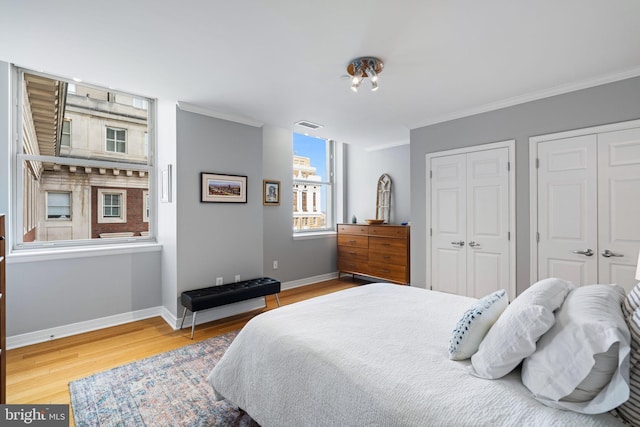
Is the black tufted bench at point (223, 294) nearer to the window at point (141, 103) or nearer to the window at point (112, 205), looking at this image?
the window at point (112, 205)

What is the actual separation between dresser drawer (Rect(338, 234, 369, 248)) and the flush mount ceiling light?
303cm

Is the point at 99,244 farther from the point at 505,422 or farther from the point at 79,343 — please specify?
the point at 505,422

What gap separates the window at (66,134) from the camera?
317 cm

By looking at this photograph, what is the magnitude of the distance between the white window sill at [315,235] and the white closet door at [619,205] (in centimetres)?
367

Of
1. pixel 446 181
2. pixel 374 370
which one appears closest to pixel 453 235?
pixel 446 181

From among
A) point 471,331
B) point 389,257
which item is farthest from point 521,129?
point 471,331

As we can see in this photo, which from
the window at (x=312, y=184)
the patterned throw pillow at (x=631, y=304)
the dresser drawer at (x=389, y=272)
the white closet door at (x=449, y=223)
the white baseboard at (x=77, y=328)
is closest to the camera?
the patterned throw pillow at (x=631, y=304)

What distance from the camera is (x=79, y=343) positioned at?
113 inches

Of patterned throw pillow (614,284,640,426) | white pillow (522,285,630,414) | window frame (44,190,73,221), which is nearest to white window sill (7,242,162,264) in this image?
window frame (44,190,73,221)

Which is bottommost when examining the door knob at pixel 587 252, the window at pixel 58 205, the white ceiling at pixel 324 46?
the door knob at pixel 587 252

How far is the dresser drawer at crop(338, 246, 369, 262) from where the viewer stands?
5.09m

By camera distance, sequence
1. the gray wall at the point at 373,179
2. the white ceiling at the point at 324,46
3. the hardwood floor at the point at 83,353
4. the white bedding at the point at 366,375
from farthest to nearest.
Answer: the gray wall at the point at 373,179 < the hardwood floor at the point at 83,353 < the white ceiling at the point at 324,46 < the white bedding at the point at 366,375

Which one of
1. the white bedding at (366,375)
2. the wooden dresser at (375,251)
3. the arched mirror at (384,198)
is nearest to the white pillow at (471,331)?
the white bedding at (366,375)

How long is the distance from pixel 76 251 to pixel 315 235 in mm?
3280
